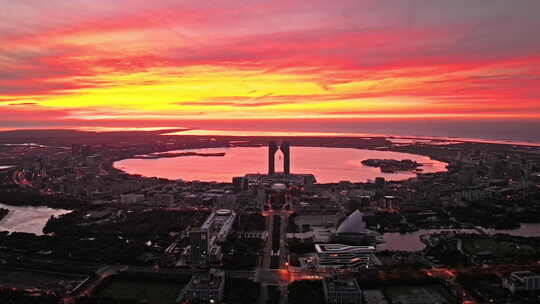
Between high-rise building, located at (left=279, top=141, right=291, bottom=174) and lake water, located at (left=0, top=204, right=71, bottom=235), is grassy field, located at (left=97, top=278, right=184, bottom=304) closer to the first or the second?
lake water, located at (left=0, top=204, right=71, bottom=235)

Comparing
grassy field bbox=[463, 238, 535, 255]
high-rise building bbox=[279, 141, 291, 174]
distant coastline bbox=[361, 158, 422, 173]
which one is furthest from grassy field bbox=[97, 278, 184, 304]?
distant coastline bbox=[361, 158, 422, 173]

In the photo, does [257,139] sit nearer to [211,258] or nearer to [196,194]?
[196,194]

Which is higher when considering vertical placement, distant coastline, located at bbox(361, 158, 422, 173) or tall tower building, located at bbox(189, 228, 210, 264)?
distant coastline, located at bbox(361, 158, 422, 173)

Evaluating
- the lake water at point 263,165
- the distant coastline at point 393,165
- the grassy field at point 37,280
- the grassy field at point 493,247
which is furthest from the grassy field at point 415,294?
the distant coastline at point 393,165

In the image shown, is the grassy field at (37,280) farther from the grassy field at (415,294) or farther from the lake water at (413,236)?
the lake water at (413,236)

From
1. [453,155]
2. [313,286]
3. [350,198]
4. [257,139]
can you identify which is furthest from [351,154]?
[313,286]

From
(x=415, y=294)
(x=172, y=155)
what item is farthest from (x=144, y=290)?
(x=172, y=155)

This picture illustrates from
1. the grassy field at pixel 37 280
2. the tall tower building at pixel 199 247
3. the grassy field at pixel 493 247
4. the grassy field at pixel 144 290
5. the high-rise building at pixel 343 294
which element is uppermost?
the tall tower building at pixel 199 247
